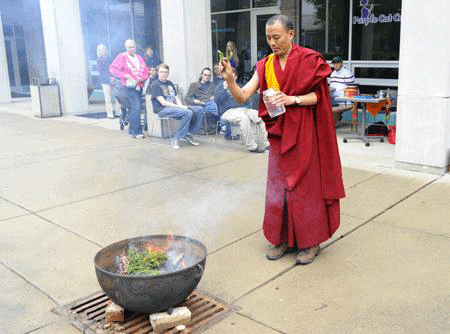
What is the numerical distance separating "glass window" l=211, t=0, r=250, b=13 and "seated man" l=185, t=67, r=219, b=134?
4.44 m

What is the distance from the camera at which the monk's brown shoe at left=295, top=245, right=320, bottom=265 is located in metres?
3.83

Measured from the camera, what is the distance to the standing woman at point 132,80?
343 inches

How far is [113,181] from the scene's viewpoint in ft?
20.9

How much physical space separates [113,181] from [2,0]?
2.62 metres

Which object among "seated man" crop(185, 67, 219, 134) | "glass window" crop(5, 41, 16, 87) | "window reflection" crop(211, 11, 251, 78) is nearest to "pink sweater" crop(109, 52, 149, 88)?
"seated man" crop(185, 67, 219, 134)

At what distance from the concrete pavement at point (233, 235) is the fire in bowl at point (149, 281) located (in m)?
0.38

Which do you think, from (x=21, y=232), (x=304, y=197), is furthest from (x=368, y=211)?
(x=21, y=232)

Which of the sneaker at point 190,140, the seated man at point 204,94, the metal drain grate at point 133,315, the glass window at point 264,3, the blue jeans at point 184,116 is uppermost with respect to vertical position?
the glass window at point 264,3

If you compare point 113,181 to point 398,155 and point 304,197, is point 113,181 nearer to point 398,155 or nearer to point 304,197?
point 304,197

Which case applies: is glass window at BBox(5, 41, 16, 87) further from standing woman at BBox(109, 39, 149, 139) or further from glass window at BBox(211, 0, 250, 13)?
standing woman at BBox(109, 39, 149, 139)

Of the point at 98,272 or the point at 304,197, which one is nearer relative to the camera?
the point at 98,272

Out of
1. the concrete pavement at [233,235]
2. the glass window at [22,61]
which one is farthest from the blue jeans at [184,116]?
the glass window at [22,61]

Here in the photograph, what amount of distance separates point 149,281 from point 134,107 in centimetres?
683

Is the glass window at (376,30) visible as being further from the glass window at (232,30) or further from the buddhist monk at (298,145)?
the buddhist monk at (298,145)
